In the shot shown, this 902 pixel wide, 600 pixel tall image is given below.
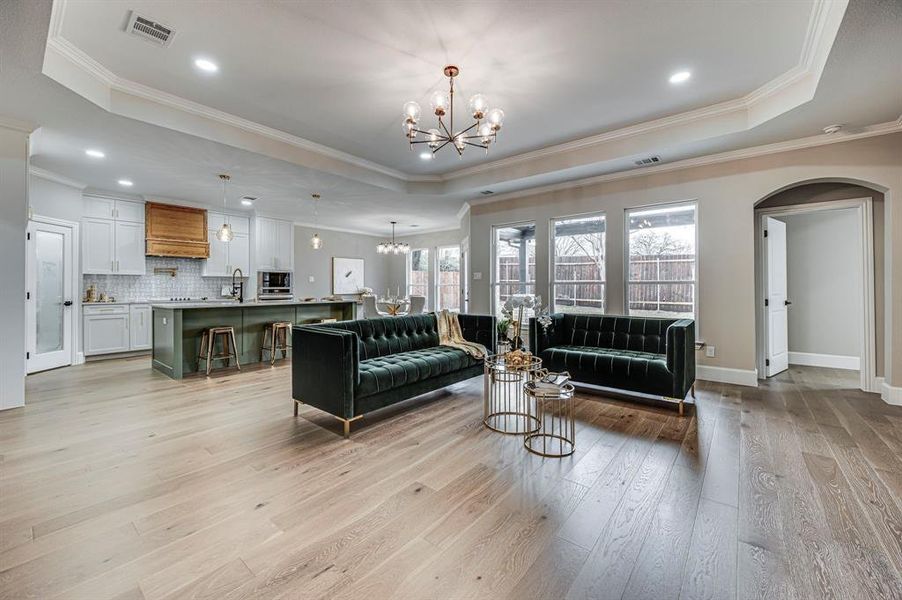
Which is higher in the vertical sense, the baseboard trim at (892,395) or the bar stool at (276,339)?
the bar stool at (276,339)

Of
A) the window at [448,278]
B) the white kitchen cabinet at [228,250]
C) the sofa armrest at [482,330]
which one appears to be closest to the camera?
the sofa armrest at [482,330]

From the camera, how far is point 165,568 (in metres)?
1.61

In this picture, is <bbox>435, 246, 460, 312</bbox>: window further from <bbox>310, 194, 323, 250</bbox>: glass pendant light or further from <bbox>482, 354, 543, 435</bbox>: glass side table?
<bbox>482, 354, 543, 435</bbox>: glass side table

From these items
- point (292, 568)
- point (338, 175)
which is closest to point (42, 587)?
point (292, 568)

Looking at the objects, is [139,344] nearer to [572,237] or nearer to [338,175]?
[338,175]

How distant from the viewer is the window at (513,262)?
6363mm

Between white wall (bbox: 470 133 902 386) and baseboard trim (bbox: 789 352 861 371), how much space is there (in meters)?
1.89

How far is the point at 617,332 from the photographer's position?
14.8ft

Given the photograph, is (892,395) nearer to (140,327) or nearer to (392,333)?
(392,333)

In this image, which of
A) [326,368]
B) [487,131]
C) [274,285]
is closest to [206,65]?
[487,131]

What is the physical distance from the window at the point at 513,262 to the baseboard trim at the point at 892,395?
4044 mm

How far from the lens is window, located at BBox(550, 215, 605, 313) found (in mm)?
5641

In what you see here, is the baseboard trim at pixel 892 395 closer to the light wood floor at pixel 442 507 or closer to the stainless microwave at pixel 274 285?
the light wood floor at pixel 442 507

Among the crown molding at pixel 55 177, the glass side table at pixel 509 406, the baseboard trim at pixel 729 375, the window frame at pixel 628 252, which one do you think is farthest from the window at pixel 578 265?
the crown molding at pixel 55 177
